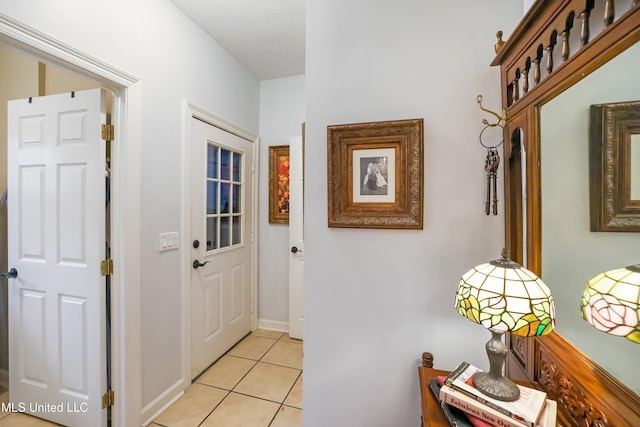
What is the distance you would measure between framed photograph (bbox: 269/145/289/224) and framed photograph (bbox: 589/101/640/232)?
2.40 meters

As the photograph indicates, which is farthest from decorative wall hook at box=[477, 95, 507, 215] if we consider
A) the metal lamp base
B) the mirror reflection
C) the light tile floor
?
the light tile floor

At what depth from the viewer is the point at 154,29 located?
5.45ft

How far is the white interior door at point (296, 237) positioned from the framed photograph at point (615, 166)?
7.08ft

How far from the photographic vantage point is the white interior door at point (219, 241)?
6.81 feet

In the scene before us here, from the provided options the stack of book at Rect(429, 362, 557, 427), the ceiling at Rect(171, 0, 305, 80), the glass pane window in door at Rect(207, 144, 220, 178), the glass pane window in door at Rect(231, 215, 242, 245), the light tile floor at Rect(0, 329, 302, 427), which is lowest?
the light tile floor at Rect(0, 329, 302, 427)

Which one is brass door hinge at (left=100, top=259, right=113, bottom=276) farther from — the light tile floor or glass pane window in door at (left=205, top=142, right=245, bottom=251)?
the light tile floor

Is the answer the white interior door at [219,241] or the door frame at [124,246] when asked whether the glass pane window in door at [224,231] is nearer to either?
the white interior door at [219,241]

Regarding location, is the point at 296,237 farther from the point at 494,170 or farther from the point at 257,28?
the point at 494,170

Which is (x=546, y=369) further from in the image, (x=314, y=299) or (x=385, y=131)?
(x=385, y=131)

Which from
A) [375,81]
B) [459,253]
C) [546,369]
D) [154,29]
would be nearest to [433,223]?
[459,253]

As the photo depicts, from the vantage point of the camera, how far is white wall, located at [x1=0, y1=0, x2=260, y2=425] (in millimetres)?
1384

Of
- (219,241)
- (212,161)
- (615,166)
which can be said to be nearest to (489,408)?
(615,166)

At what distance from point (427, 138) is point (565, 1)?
1.83 ft

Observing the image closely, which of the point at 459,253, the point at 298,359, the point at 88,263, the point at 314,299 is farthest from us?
the point at 298,359
